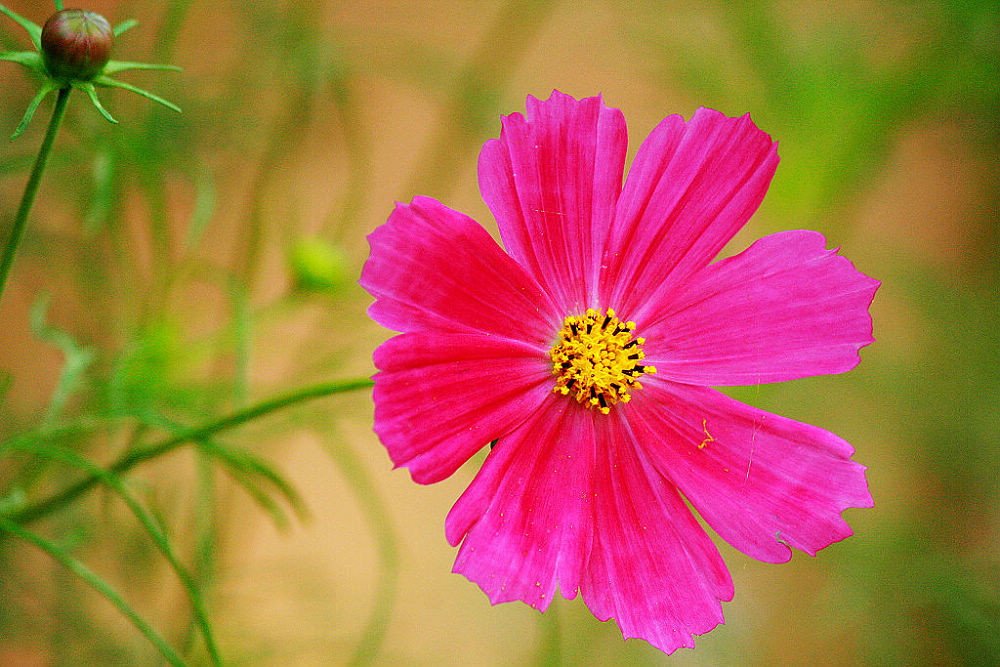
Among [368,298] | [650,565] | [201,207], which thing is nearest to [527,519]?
[650,565]

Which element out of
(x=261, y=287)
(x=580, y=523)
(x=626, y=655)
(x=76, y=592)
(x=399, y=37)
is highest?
(x=399, y=37)

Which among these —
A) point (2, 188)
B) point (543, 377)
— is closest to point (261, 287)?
point (2, 188)

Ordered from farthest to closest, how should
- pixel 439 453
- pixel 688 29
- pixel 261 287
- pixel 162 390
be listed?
1. pixel 688 29
2. pixel 261 287
3. pixel 162 390
4. pixel 439 453

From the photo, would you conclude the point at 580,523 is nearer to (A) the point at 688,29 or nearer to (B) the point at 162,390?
(B) the point at 162,390

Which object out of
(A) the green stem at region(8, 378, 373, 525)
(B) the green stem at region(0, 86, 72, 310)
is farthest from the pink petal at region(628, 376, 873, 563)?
(B) the green stem at region(0, 86, 72, 310)

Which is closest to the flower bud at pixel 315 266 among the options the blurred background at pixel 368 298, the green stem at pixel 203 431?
the blurred background at pixel 368 298

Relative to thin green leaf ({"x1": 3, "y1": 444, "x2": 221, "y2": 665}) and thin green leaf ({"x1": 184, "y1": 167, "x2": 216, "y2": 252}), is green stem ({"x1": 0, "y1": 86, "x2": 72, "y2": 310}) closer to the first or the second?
thin green leaf ({"x1": 3, "y1": 444, "x2": 221, "y2": 665})

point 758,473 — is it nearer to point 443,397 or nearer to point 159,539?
point 443,397
